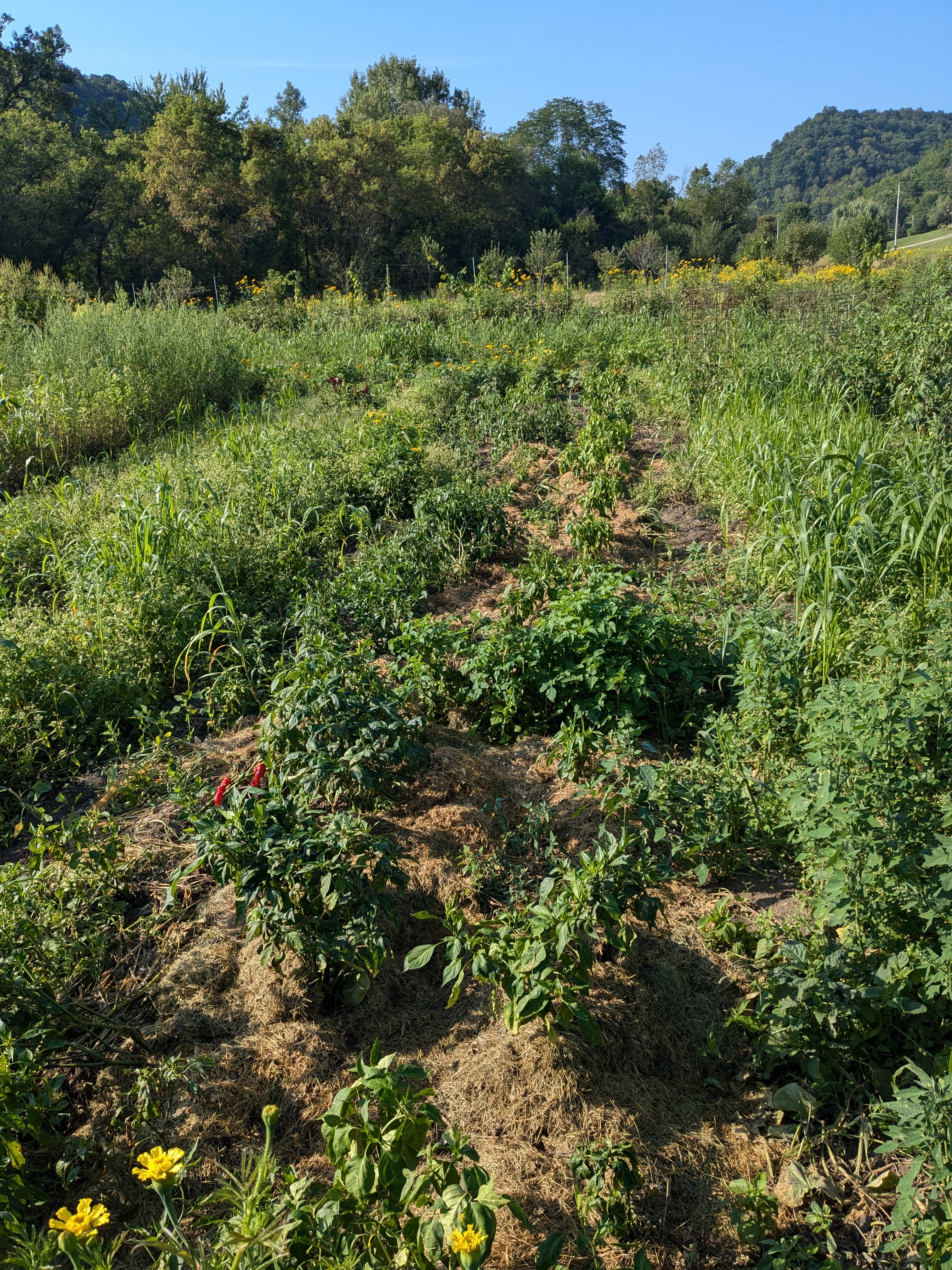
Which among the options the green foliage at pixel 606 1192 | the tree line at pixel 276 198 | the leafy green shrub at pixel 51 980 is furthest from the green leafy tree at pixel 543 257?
the green foliage at pixel 606 1192

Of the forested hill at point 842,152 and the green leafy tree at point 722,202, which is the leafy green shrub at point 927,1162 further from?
the forested hill at point 842,152

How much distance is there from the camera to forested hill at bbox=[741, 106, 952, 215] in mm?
82000

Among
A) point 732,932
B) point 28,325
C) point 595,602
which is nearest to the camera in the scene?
point 732,932

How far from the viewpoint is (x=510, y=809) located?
316 cm

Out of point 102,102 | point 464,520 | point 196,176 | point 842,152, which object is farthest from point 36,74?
point 842,152

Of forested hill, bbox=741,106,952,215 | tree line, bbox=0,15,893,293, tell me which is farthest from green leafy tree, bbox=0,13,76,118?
forested hill, bbox=741,106,952,215

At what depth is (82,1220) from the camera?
4.48 feet

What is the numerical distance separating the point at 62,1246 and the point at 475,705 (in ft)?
8.58

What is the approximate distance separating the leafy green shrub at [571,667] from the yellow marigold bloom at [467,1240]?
2099mm

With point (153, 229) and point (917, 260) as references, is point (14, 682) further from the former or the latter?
point (153, 229)

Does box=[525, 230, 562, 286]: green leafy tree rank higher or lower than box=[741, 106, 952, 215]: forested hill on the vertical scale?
lower

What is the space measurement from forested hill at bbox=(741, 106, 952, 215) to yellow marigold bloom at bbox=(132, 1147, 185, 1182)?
9148cm

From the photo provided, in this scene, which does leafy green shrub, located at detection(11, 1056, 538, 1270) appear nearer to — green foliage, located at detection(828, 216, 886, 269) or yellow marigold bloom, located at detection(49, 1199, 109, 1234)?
yellow marigold bloom, located at detection(49, 1199, 109, 1234)

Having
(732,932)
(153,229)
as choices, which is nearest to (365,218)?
(153,229)
